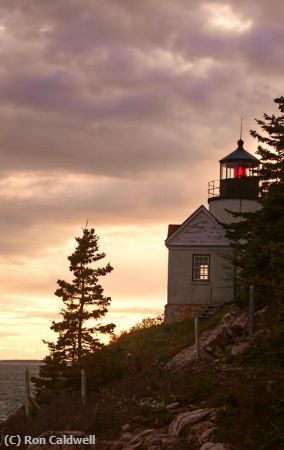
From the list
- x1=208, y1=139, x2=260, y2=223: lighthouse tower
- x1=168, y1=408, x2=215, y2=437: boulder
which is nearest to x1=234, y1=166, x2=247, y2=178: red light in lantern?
x1=208, y1=139, x2=260, y2=223: lighthouse tower

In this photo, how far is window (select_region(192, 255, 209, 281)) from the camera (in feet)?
152

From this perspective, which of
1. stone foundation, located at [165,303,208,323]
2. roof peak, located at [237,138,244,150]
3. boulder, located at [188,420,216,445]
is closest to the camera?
boulder, located at [188,420,216,445]

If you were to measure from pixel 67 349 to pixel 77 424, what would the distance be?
2223 cm

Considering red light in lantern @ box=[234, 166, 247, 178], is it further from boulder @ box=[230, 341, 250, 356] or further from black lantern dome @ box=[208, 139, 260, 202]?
boulder @ box=[230, 341, 250, 356]

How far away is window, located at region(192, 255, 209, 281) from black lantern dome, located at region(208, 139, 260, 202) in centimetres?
415

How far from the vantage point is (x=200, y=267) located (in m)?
46.5

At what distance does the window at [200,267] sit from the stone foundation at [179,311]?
68.9 inches

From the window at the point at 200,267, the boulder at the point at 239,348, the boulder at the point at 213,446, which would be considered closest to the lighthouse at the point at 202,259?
the window at the point at 200,267

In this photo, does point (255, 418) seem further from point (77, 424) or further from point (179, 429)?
point (77, 424)

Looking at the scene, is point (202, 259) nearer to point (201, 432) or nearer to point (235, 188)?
point (235, 188)

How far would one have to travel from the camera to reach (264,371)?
22703 mm

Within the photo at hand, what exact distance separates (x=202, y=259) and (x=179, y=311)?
3.41 m

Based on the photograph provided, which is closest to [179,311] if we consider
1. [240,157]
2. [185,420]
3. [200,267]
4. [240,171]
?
[200,267]

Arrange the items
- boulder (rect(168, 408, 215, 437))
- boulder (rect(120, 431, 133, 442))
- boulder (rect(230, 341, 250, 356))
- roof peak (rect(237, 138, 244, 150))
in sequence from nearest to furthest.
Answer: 1. boulder (rect(168, 408, 215, 437))
2. boulder (rect(120, 431, 133, 442))
3. boulder (rect(230, 341, 250, 356))
4. roof peak (rect(237, 138, 244, 150))
